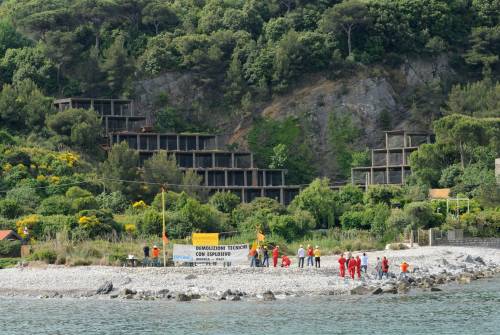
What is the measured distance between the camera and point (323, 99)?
119812 millimetres

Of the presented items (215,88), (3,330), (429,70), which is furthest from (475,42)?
(3,330)

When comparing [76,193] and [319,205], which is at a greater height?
[76,193]

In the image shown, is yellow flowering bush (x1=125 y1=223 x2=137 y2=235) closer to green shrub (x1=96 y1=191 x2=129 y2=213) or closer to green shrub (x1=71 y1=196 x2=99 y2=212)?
green shrub (x1=71 y1=196 x2=99 y2=212)

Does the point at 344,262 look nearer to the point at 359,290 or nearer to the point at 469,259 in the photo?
the point at 359,290

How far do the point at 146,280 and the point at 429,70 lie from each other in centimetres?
6785

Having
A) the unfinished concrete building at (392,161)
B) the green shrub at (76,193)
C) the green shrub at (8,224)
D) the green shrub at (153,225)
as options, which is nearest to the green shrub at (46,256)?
the green shrub at (8,224)

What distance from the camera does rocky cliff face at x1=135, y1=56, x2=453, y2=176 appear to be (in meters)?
118

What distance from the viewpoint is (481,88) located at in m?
117

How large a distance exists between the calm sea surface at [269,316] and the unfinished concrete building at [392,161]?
4453cm

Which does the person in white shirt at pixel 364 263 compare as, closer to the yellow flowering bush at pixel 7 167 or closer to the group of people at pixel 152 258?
the group of people at pixel 152 258

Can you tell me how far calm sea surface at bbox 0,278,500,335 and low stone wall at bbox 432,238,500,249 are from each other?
1985 cm

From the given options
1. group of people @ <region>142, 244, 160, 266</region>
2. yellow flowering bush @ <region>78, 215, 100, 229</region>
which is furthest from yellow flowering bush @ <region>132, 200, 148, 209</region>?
group of people @ <region>142, 244, 160, 266</region>

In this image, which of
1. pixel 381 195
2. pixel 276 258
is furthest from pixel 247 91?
pixel 276 258

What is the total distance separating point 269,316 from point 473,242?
3242 centimetres
